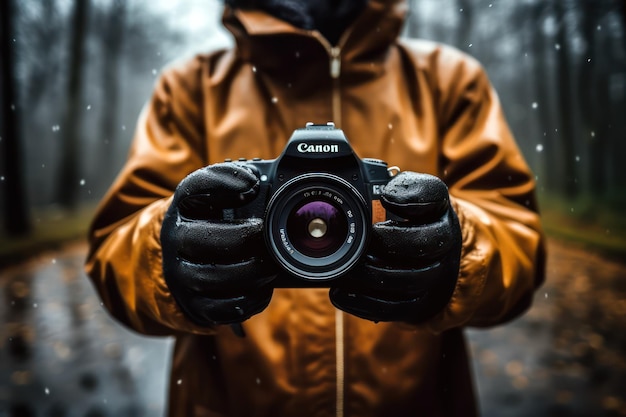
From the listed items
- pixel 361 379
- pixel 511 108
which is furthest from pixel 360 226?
pixel 511 108

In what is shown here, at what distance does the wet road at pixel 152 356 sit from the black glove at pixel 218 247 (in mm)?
3019

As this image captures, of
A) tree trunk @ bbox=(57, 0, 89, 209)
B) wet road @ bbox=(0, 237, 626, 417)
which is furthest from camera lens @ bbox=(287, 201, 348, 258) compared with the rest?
tree trunk @ bbox=(57, 0, 89, 209)

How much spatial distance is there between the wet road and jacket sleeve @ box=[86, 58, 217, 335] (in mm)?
2697

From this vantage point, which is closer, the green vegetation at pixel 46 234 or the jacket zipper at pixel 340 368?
the jacket zipper at pixel 340 368

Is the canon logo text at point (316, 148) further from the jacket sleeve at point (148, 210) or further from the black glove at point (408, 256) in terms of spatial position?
the jacket sleeve at point (148, 210)

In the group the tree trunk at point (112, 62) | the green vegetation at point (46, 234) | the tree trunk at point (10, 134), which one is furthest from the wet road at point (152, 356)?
the tree trunk at point (112, 62)

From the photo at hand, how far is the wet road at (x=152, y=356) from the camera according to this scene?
3.96 metres

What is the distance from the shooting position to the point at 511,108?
15.8 metres

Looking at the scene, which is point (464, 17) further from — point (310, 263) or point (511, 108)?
point (310, 263)

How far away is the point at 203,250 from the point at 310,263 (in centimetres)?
23

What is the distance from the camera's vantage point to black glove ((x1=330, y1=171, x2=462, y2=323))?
104 cm

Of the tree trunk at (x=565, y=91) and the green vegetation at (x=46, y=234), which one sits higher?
the tree trunk at (x=565, y=91)

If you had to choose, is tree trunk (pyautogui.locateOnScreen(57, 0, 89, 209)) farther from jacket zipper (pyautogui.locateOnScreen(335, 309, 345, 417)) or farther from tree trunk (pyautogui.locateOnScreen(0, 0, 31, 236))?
jacket zipper (pyautogui.locateOnScreen(335, 309, 345, 417))

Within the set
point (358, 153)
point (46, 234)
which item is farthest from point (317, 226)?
point (46, 234)
